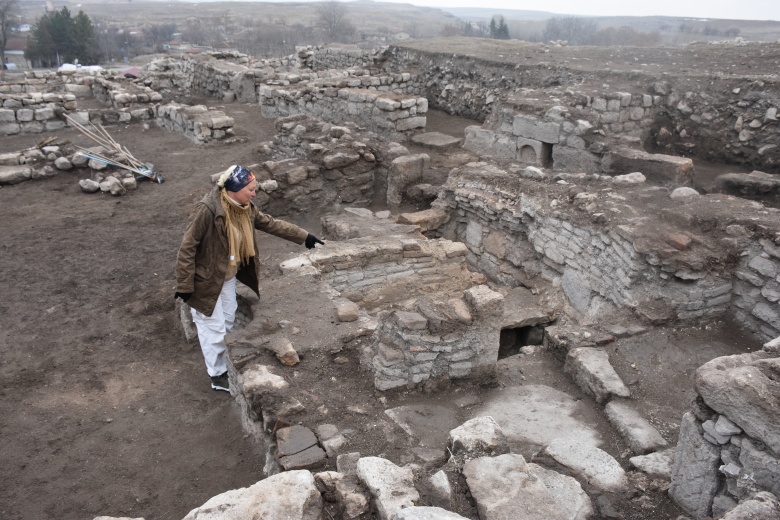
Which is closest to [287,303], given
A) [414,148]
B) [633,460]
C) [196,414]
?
[196,414]

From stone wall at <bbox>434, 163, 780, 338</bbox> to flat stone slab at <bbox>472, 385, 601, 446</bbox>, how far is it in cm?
164

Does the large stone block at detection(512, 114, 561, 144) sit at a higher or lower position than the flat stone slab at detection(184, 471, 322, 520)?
higher

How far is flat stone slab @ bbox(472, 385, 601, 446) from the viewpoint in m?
4.37

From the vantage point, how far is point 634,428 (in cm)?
431

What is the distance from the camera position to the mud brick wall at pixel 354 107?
41.6 ft

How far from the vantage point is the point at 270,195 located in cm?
950

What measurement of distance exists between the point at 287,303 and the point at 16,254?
15.6ft

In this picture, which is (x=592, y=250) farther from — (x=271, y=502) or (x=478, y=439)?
(x=271, y=502)

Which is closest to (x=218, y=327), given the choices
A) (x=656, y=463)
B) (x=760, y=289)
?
(x=656, y=463)

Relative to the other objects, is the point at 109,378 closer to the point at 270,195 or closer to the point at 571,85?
the point at 270,195

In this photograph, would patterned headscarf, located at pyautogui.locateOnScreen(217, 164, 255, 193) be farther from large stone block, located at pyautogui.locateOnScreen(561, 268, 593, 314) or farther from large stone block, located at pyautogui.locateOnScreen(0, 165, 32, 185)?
large stone block, located at pyautogui.locateOnScreen(0, 165, 32, 185)

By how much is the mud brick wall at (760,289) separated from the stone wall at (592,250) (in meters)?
0.01

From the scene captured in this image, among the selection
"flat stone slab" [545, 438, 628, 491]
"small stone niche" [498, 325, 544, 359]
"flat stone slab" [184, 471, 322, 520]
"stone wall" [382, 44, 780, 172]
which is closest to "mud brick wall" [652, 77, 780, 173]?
"stone wall" [382, 44, 780, 172]

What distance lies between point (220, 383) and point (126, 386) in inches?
37.0
